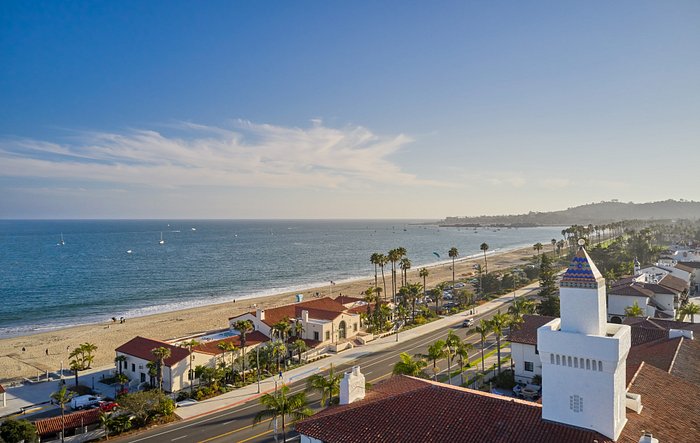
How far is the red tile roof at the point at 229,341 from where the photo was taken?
47.8 meters

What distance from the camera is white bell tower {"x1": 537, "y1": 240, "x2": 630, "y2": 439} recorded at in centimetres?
1647

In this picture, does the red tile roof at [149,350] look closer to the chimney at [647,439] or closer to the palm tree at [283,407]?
the palm tree at [283,407]

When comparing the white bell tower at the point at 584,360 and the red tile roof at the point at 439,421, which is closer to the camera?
the white bell tower at the point at 584,360

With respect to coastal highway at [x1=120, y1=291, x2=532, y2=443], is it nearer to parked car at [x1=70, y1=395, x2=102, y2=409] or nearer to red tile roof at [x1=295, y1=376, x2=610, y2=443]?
parked car at [x1=70, y1=395, x2=102, y2=409]

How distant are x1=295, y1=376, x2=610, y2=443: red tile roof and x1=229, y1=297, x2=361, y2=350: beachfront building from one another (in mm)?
34622

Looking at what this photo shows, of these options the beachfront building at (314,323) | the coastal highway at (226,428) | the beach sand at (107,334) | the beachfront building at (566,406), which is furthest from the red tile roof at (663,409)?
the beach sand at (107,334)

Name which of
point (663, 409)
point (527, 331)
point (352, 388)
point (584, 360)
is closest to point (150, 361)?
point (352, 388)

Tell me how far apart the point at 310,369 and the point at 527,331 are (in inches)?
906

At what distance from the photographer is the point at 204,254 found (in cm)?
18650

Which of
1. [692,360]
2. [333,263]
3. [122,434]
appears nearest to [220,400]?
[122,434]

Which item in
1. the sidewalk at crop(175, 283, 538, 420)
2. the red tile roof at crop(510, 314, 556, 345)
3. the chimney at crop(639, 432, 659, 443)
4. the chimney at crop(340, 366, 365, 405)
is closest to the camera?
the chimney at crop(639, 432, 659, 443)

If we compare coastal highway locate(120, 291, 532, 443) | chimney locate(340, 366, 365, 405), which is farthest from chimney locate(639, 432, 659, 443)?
coastal highway locate(120, 291, 532, 443)

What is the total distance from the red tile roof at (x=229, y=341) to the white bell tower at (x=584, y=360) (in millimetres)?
38351

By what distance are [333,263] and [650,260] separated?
97756mm
